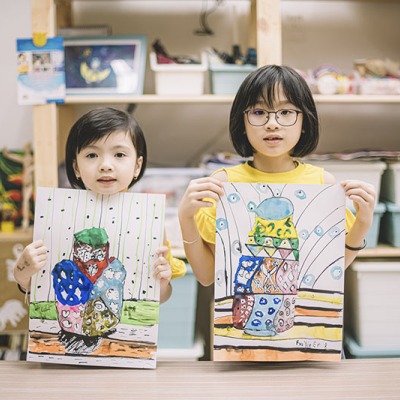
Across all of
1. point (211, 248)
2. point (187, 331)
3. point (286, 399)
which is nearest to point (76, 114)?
point (187, 331)

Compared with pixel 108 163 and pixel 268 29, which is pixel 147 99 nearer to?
pixel 268 29

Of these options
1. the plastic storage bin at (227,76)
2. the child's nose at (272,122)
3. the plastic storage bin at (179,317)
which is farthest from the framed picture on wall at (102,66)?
the child's nose at (272,122)

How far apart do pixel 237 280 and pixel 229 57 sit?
1.11 m

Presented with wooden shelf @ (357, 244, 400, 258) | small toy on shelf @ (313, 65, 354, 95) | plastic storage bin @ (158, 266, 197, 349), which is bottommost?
plastic storage bin @ (158, 266, 197, 349)

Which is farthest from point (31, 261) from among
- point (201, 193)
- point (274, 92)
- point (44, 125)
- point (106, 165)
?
point (44, 125)

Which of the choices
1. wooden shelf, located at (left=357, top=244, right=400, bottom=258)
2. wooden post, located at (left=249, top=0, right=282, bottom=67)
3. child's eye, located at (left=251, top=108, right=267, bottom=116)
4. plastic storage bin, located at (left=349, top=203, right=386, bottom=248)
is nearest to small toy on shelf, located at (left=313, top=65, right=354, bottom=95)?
wooden post, located at (left=249, top=0, right=282, bottom=67)

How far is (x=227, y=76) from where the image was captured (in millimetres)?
1772

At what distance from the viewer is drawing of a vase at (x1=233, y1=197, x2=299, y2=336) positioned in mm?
931

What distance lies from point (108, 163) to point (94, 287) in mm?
236

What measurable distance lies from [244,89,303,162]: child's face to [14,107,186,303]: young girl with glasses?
243 mm

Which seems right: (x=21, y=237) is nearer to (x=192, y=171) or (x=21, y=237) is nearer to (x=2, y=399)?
(x=192, y=171)

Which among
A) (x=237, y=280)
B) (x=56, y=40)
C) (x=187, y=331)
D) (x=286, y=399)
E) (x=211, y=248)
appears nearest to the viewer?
(x=286, y=399)

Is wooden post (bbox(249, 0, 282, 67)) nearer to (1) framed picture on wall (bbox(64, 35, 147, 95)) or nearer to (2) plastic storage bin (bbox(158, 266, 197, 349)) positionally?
(1) framed picture on wall (bbox(64, 35, 147, 95))

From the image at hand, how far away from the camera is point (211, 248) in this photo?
3.47ft
